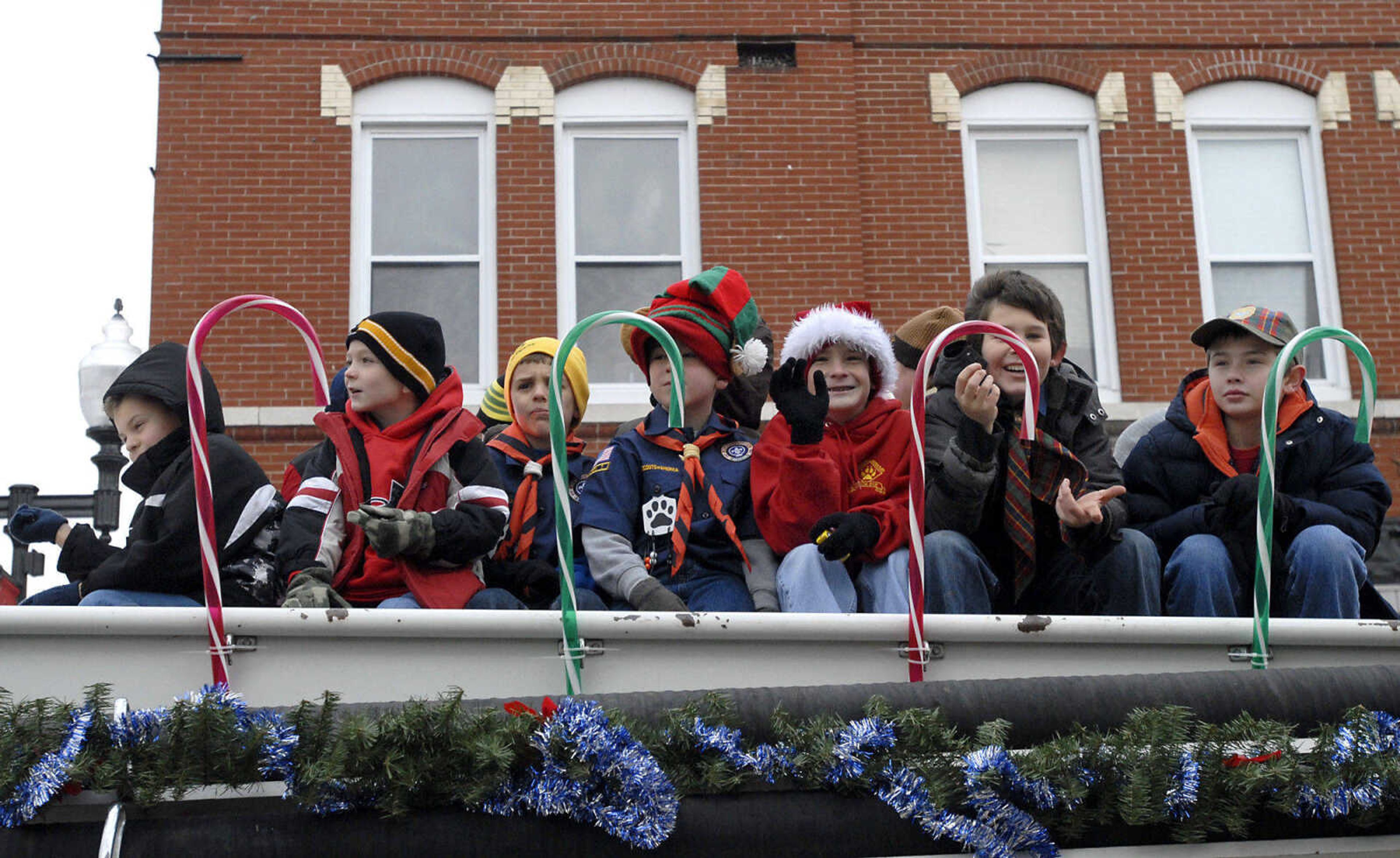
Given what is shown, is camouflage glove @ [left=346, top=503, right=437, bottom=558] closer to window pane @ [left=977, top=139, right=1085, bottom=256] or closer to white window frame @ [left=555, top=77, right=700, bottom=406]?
white window frame @ [left=555, top=77, right=700, bottom=406]

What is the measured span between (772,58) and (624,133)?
124 centimetres

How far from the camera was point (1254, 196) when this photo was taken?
1150cm

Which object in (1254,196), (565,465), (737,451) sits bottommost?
(565,465)

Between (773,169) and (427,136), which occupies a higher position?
(427,136)

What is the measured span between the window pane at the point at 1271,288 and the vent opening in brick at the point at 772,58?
358 centimetres

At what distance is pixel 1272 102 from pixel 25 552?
940 cm

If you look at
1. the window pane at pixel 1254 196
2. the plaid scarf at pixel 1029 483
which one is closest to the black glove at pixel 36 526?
the plaid scarf at pixel 1029 483

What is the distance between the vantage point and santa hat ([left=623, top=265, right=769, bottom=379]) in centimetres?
495

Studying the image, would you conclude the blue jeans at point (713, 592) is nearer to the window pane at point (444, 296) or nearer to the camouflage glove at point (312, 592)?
the camouflage glove at point (312, 592)

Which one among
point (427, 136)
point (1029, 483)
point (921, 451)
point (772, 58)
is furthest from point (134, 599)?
point (772, 58)

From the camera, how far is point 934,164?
1110 centimetres

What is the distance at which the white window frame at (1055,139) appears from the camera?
11109 millimetres

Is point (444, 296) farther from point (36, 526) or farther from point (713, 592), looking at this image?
point (713, 592)

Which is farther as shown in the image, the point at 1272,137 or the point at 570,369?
the point at 1272,137
